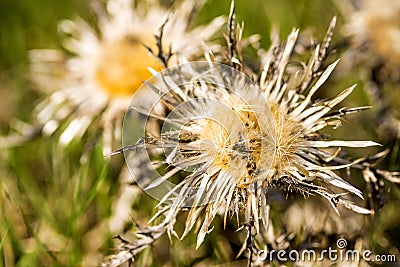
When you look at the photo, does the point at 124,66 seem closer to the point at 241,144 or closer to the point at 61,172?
the point at 61,172

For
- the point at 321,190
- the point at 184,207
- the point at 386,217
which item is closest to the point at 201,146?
the point at 184,207

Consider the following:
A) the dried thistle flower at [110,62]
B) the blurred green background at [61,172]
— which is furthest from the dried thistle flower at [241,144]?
the dried thistle flower at [110,62]

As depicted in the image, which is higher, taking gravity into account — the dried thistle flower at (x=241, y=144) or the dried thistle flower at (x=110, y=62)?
the dried thistle flower at (x=110, y=62)

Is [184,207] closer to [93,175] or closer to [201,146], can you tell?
[201,146]

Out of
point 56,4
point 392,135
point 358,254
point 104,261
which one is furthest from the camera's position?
point 56,4

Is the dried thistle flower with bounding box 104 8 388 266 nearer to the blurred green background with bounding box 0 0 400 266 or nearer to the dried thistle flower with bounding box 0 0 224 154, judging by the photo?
the blurred green background with bounding box 0 0 400 266

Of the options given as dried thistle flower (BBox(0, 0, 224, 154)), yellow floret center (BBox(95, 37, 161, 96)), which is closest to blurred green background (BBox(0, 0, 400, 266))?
dried thistle flower (BBox(0, 0, 224, 154))

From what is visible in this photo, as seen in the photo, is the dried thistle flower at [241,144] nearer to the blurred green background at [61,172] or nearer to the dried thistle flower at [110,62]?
the blurred green background at [61,172]

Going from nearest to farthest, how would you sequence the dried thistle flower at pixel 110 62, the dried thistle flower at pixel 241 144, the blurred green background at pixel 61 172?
the dried thistle flower at pixel 241 144
the blurred green background at pixel 61 172
the dried thistle flower at pixel 110 62
